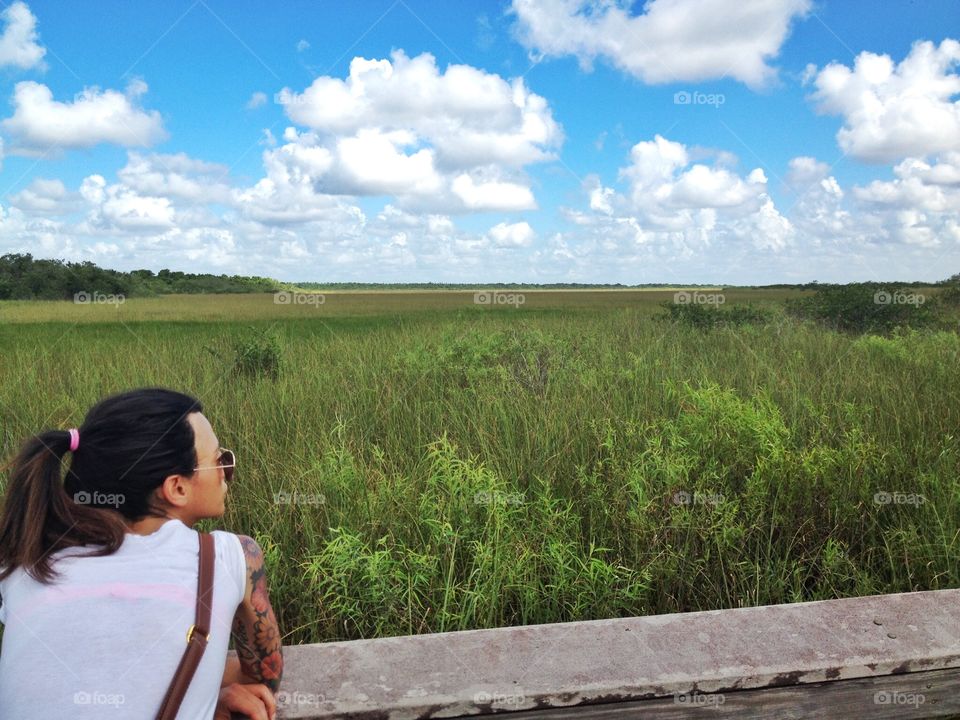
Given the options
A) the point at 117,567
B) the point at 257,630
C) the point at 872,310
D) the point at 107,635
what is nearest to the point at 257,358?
the point at 257,630

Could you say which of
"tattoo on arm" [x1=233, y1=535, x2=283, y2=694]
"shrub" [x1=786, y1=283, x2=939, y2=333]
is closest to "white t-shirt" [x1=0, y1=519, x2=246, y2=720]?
"tattoo on arm" [x1=233, y1=535, x2=283, y2=694]

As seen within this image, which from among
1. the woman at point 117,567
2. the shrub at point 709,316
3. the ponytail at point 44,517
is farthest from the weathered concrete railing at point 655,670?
the shrub at point 709,316

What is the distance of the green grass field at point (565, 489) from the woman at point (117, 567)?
1.28 meters

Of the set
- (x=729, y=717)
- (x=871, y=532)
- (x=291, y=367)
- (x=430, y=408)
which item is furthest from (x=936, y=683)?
(x=291, y=367)

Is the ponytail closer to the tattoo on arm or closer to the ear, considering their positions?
the ear

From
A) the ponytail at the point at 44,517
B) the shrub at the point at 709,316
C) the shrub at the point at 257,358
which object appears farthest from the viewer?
the shrub at the point at 709,316

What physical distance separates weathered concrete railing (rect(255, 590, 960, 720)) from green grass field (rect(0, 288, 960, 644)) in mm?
609

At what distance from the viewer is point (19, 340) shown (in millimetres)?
13227

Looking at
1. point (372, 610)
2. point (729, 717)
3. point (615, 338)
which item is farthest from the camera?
point (615, 338)

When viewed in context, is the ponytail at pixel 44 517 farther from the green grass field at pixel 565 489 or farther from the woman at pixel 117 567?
the green grass field at pixel 565 489

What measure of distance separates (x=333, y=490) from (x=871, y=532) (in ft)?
10.1

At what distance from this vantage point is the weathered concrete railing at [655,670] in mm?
2258

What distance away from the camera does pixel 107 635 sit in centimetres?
158

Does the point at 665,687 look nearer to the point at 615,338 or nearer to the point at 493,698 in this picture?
the point at 493,698
